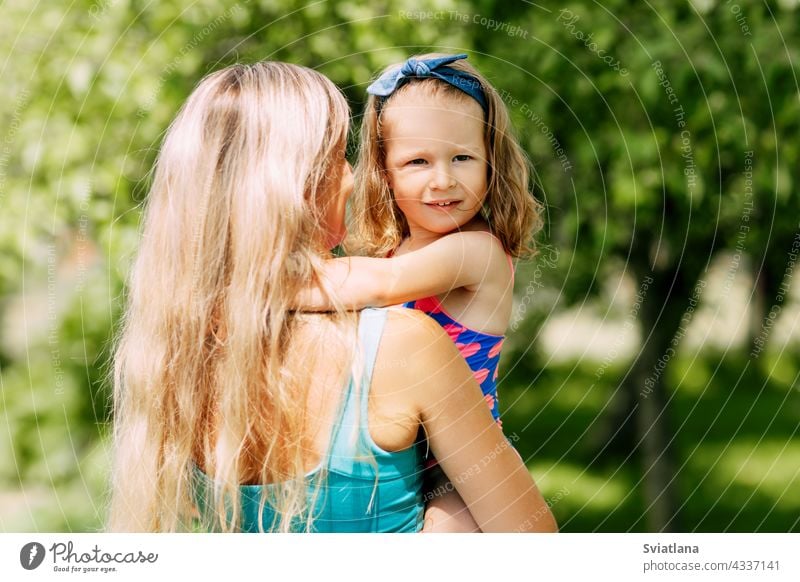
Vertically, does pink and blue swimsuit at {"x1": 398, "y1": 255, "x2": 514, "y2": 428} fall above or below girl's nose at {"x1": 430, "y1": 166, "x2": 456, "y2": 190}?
below

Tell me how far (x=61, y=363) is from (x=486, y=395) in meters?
1.61

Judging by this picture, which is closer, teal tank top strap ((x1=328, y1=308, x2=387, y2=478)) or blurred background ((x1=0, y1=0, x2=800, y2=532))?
teal tank top strap ((x1=328, y1=308, x2=387, y2=478))

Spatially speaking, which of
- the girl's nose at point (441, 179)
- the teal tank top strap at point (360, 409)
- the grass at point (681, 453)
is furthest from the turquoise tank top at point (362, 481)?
the grass at point (681, 453)

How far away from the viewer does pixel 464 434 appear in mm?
1331

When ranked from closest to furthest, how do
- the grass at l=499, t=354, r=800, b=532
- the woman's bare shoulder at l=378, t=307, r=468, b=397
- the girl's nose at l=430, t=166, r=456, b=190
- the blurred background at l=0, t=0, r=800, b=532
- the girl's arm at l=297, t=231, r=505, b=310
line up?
1. the woman's bare shoulder at l=378, t=307, r=468, b=397
2. the girl's arm at l=297, t=231, r=505, b=310
3. the girl's nose at l=430, t=166, r=456, b=190
4. the blurred background at l=0, t=0, r=800, b=532
5. the grass at l=499, t=354, r=800, b=532

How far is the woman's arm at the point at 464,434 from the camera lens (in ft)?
4.23

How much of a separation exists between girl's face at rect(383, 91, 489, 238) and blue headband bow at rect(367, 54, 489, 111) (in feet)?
0.06

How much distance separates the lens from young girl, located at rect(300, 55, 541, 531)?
1489mm

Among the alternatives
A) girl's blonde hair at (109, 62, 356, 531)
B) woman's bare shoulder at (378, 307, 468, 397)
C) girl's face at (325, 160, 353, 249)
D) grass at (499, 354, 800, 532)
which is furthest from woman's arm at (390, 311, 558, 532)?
grass at (499, 354, 800, 532)

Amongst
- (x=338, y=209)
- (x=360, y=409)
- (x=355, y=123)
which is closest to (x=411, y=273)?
(x=338, y=209)

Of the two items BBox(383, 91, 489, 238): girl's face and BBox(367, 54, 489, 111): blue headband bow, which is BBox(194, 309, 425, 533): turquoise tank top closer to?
BBox(383, 91, 489, 238): girl's face

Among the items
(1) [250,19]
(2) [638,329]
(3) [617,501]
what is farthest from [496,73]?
(3) [617,501]

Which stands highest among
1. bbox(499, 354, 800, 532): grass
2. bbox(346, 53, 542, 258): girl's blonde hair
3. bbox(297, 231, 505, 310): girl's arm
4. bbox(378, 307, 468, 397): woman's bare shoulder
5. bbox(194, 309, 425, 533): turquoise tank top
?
bbox(346, 53, 542, 258): girl's blonde hair

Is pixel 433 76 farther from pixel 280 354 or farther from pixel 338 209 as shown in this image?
pixel 280 354
